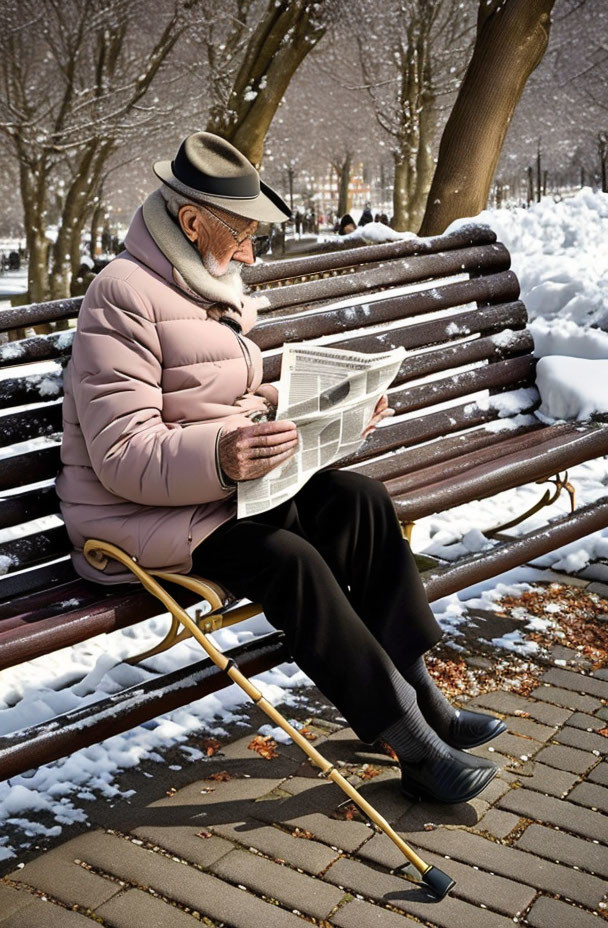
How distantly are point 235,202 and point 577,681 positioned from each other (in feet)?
6.58

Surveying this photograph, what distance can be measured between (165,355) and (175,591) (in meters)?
0.66

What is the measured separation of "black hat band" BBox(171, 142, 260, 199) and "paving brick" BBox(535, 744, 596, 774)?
1.88m

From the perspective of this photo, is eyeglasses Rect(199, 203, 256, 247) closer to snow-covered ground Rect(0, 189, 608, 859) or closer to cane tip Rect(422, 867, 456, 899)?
snow-covered ground Rect(0, 189, 608, 859)

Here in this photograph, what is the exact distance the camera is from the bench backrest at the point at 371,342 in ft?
11.5

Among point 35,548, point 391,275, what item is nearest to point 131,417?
point 35,548

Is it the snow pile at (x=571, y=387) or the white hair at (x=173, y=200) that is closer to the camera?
the white hair at (x=173, y=200)

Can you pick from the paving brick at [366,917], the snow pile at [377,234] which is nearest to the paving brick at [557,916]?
the paving brick at [366,917]

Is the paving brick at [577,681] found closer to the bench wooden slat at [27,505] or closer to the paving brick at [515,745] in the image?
the paving brick at [515,745]

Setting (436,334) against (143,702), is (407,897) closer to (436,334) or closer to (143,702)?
(143,702)

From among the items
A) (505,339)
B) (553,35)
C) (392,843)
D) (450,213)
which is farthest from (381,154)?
(392,843)

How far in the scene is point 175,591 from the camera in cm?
328

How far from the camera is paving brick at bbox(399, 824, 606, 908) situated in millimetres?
2963

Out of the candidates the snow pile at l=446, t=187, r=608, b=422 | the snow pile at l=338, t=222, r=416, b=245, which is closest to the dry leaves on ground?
the snow pile at l=446, t=187, r=608, b=422

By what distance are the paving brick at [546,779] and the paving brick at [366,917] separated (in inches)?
28.9
